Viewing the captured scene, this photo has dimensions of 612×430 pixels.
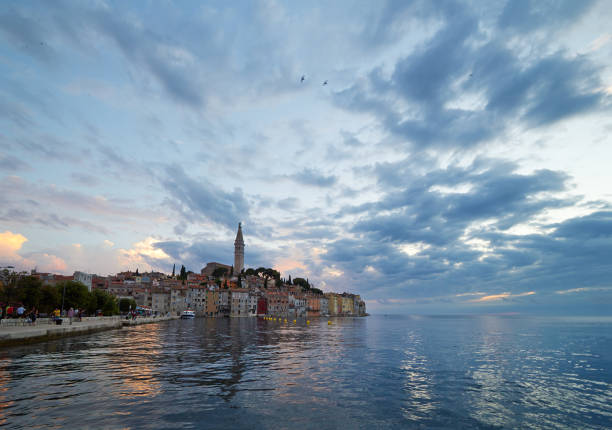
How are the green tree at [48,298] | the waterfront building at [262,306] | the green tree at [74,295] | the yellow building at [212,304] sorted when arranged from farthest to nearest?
1. the waterfront building at [262,306]
2. the yellow building at [212,304]
3. the green tree at [74,295]
4. the green tree at [48,298]

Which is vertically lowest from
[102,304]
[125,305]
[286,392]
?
[286,392]

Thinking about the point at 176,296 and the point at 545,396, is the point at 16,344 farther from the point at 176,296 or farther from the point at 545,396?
the point at 176,296

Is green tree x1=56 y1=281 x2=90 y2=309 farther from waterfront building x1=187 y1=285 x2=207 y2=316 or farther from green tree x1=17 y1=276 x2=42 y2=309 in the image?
waterfront building x1=187 y1=285 x2=207 y2=316

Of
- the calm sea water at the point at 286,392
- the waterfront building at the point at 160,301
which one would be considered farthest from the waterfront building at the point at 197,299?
the calm sea water at the point at 286,392

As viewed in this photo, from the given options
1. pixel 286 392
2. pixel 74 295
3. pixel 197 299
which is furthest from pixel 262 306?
pixel 286 392

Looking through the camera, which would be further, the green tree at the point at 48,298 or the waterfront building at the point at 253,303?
the waterfront building at the point at 253,303

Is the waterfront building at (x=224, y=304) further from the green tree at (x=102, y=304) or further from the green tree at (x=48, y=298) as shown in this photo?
the green tree at (x=48, y=298)

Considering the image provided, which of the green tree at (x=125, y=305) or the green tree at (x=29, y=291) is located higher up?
the green tree at (x=29, y=291)

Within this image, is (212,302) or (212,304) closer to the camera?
(212,304)

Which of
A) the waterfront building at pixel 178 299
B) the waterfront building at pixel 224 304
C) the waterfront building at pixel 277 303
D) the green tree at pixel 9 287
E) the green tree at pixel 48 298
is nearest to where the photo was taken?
the green tree at pixel 9 287

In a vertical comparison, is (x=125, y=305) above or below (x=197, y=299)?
below

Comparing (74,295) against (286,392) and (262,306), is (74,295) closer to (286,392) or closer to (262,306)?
(286,392)

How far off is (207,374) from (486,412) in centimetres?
1549

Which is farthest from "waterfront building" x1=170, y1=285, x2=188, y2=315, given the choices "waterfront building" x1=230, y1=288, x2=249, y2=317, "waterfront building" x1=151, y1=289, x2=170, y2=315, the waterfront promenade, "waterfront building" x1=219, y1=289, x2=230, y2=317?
the waterfront promenade
